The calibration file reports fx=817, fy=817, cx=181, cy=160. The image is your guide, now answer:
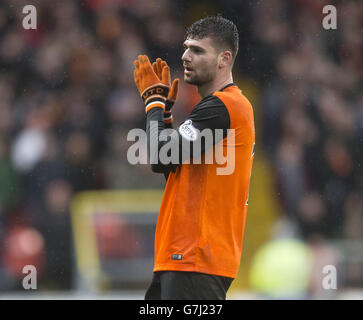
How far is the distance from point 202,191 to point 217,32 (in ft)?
2.72

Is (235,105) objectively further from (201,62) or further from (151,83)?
(151,83)

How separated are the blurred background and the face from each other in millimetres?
4607

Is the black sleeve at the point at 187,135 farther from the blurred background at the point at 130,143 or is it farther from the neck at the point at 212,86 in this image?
the blurred background at the point at 130,143

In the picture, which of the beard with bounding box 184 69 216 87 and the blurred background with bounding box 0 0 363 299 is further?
the blurred background with bounding box 0 0 363 299

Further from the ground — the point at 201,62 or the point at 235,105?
the point at 201,62

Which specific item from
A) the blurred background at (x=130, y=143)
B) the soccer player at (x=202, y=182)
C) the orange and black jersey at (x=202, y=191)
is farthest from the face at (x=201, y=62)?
the blurred background at (x=130, y=143)

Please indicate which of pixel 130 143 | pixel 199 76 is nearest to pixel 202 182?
pixel 199 76

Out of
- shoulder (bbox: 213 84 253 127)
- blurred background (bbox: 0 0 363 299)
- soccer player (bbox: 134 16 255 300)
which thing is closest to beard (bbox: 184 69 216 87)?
soccer player (bbox: 134 16 255 300)

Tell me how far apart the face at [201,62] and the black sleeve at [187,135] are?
0.14 m

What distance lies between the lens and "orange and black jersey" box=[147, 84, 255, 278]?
399 cm

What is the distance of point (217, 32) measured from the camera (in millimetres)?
4188

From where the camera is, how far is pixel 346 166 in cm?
945

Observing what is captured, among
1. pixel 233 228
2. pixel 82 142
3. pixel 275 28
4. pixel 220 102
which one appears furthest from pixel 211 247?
pixel 275 28

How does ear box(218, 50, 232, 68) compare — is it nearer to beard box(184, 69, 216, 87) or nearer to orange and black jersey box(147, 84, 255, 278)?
beard box(184, 69, 216, 87)
